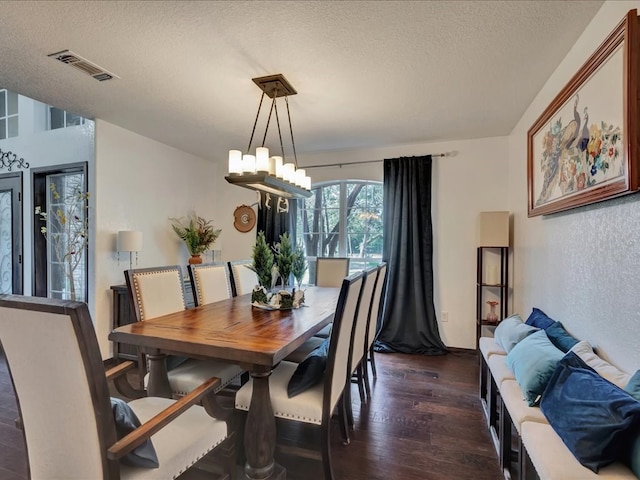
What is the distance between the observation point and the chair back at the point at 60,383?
36.8 inches

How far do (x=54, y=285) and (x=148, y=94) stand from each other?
280cm

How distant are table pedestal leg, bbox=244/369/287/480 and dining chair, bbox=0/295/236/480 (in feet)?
1.40

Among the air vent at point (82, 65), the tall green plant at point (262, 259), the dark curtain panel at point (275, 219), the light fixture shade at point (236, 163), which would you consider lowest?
the tall green plant at point (262, 259)

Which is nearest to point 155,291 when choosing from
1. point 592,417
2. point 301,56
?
point 301,56

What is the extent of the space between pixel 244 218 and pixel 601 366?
423 centimetres

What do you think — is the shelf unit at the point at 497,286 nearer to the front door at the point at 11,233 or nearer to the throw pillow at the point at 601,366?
the throw pillow at the point at 601,366

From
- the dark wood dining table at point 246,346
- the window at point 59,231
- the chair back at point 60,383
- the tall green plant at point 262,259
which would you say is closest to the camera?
the chair back at point 60,383

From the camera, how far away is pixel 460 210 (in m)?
3.81

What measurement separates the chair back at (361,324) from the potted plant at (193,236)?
2.55 m

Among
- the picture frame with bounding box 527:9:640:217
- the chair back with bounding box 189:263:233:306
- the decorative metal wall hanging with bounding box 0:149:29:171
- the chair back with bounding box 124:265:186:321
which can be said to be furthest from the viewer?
the decorative metal wall hanging with bounding box 0:149:29:171

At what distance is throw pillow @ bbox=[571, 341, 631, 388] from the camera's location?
1339mm

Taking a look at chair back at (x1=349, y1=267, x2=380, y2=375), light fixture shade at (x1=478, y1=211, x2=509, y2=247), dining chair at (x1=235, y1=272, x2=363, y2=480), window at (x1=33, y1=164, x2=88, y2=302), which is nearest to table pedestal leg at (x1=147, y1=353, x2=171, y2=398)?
dining chair at (x1=235, y1=272, x2=363, y2=480)

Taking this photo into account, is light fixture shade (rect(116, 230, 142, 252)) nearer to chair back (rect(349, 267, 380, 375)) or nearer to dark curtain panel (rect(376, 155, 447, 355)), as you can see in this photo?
chair back (rect(349, 267, 380, 375))

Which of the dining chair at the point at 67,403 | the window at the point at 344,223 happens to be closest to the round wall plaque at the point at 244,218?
the window at the point at 344,223
